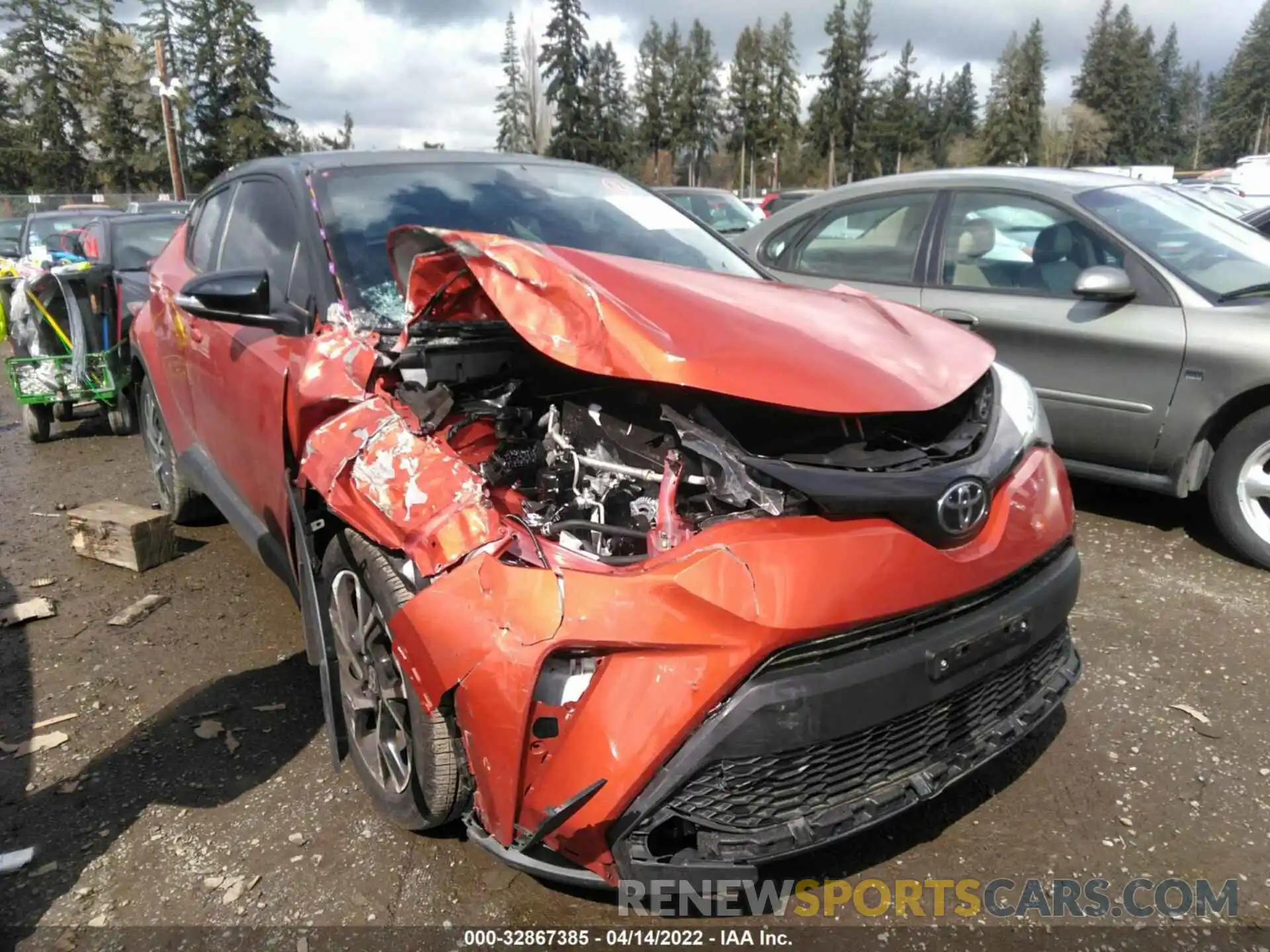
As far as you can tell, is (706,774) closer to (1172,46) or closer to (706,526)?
(706,526)

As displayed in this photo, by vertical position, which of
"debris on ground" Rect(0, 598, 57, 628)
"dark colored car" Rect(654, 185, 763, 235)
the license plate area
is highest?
"dark colored car" Rect(654, 185, 763, 235)

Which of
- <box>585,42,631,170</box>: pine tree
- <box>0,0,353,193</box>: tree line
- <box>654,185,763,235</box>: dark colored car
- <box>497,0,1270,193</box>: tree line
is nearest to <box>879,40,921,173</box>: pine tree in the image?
<box>497,0,1270,193</box>: tree line

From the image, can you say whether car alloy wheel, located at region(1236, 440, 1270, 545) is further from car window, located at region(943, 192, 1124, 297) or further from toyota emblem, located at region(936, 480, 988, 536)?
toyota emblem, located at region(936, 480, 988, 536)

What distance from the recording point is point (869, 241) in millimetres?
5387

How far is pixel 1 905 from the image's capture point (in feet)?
7.62

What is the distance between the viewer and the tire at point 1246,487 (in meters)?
3.95

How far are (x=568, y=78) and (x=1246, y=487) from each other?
66252mm

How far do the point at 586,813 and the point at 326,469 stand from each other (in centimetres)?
109

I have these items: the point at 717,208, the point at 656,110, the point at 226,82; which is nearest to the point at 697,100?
the point at 656,110

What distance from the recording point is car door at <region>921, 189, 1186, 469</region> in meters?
4.21

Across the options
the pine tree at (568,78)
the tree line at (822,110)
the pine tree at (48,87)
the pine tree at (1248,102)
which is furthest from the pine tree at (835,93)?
the pine tree at (48,87)

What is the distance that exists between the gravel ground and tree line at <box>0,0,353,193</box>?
5771 centimetres

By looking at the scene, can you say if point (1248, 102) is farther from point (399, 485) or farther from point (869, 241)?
point (399, 485)

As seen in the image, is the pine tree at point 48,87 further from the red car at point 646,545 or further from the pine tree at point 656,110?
the red car at point 646,545
